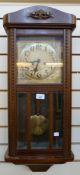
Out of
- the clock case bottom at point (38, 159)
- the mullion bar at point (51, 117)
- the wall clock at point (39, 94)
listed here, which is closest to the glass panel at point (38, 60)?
the wall clock at point (39, 94)

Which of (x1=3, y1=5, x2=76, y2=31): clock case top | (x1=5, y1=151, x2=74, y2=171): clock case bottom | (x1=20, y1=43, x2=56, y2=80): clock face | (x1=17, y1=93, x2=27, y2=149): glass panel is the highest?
(x1=3, y1=5, x2=76, y2=31): clock case top

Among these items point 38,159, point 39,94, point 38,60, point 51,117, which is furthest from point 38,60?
point 38,159

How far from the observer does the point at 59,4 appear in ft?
5.86

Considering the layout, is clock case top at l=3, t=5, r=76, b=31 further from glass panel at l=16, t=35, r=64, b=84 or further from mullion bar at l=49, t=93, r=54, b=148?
mullion bar at l=49, t=93, r=54, b=148

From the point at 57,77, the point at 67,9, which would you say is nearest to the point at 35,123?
the point at 57,77

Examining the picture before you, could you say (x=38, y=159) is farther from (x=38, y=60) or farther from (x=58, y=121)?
(x=38, y=60)

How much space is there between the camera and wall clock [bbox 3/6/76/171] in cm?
157

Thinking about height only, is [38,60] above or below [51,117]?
above

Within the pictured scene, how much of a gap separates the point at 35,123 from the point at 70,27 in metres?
0.54

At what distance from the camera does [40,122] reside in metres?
1.61

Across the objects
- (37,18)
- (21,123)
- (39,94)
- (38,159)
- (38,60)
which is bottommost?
(38,159)

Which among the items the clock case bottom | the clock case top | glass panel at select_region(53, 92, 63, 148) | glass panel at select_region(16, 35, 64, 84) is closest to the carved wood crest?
the clock case top

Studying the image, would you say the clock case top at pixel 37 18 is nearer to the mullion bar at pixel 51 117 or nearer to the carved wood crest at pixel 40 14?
the carved wood crest at pixel 40 14

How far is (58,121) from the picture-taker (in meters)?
1.60
